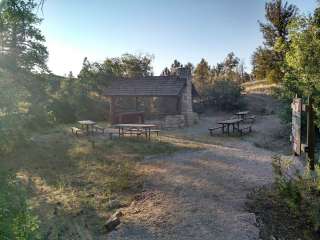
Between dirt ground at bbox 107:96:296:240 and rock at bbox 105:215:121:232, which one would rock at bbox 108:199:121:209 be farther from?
rock at bbox 105:215:121:232

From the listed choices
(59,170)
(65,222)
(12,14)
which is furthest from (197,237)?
(59,170)

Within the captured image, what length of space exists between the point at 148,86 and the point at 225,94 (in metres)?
7.93

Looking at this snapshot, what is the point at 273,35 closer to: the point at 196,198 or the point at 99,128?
the point at 99,128

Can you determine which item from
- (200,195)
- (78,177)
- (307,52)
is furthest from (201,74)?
(200,195)

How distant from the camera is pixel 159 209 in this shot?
19.9 ft

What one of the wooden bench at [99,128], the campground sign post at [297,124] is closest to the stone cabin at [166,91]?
the wooden bench at [99,128]

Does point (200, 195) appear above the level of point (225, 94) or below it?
below

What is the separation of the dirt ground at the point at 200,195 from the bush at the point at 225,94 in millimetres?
12824

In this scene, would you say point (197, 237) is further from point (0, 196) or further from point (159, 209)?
point (0, 196)

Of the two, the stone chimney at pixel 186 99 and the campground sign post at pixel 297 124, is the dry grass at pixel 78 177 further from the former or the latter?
the stone chimney at pixel 186 99

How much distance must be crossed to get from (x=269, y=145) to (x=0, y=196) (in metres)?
12.7

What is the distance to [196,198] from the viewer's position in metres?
6.52

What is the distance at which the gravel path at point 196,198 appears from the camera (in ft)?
16.7

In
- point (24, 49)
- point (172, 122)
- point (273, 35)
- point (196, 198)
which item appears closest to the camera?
point (196, 198)
